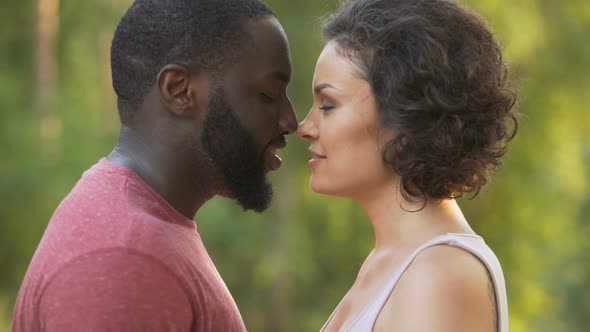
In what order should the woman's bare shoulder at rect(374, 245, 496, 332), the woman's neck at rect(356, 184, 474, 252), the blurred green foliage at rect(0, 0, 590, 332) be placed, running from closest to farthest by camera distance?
the woman's bare shoulder at rect(374, 245, 496, 332)
the woman's neck at rect(356, 184, 474, 252)
the blurred green foliage at rect(0, 0, 590, 332)

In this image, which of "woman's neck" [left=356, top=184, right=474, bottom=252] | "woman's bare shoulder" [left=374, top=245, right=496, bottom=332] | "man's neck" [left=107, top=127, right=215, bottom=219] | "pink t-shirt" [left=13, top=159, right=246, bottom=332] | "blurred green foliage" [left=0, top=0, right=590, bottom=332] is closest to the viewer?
"pink t-shirt" [left=13, top=159, right=246, bottom=332]

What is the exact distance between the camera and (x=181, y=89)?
7.89 feet

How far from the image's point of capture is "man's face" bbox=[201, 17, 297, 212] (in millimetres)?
2473

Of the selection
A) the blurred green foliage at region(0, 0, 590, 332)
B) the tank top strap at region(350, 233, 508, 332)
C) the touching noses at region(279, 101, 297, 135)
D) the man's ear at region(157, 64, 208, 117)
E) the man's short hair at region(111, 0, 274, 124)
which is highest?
the man's short hair at region(111, 0, 274, 124)

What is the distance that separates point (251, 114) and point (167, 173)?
0.27 metres

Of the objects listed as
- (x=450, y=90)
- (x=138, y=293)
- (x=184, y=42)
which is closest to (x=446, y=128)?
(x=450, y=90)

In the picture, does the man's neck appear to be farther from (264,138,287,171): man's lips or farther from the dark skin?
(264,138,287,171): man's lips

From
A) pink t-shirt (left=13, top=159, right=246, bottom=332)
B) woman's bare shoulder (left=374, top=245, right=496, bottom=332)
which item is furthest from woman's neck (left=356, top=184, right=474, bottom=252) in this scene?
pink t-shirt (left=13, top=159, right=246, bottom=332)

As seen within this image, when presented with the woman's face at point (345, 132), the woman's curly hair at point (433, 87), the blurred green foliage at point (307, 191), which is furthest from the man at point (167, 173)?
the blurred green foliage at point (307, 191)

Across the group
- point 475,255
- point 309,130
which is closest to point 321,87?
point 309,130

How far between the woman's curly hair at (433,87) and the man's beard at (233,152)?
35cm

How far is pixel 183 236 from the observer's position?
2344 millimetres

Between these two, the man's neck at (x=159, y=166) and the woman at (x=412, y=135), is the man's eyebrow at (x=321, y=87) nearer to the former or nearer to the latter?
the woman at (x=412, y=135)

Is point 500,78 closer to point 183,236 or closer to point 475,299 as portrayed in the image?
point 475,299
